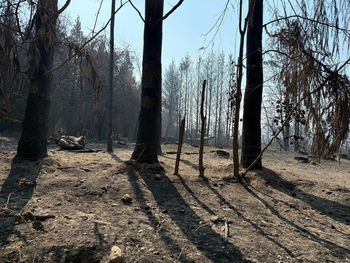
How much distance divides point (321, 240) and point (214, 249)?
1.38 meters

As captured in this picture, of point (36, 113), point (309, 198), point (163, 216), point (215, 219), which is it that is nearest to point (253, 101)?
point (309, 198)

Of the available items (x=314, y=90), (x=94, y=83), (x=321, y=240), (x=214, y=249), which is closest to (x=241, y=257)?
(x=214, y=249)

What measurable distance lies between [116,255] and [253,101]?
4.54 metres

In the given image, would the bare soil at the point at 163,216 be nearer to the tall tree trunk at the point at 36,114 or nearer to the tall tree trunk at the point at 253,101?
Answer: the tall tree trunk at the point at 36,114

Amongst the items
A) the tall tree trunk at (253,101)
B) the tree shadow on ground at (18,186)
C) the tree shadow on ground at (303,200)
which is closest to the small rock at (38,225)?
the tree shadow on ground at (18,186)

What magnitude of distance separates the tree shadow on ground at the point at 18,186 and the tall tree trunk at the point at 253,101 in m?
4.31

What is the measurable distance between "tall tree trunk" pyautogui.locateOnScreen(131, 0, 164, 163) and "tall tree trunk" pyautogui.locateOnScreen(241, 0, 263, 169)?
6.70 ft

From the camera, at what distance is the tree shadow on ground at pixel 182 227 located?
8.17ft

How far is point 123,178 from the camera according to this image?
15.1 feet

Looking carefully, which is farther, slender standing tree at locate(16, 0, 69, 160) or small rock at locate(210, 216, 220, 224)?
slender standing tree at locate(16, 0, 69, 160)

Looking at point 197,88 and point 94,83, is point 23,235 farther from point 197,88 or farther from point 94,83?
point 197,88

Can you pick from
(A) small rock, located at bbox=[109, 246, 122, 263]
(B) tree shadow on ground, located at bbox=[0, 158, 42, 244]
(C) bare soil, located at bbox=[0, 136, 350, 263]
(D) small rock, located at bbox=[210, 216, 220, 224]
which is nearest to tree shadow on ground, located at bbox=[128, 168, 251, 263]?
(C) bare soil, located at bbox=[0, 136, 350, 263]

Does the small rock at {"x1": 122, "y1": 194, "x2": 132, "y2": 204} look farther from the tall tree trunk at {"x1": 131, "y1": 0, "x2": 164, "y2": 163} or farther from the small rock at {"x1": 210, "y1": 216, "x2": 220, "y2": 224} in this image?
the tall tree trunk at {"x1": 131, "y1": 0, "x2": 164, "y2": 163}

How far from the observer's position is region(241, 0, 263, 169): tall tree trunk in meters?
5.61
